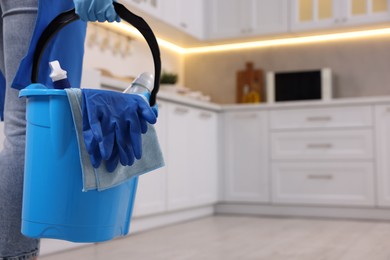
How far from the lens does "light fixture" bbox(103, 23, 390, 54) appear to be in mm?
4305

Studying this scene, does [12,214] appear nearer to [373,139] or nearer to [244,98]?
[373,139]

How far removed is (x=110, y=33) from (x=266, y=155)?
1.50m

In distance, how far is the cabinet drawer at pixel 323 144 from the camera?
3.82m

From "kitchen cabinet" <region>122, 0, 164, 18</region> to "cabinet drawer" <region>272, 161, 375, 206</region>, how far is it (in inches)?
57.1

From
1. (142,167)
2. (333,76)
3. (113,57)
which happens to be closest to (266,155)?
(333,76)

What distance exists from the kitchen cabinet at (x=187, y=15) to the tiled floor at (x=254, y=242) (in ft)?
5.19

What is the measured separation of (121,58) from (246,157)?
1242 mm

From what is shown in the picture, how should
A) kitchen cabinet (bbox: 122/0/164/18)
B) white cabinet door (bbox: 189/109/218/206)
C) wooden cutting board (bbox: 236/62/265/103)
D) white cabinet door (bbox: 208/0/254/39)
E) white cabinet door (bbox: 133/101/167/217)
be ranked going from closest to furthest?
white cabinet door (bbox: 133/101/167/217) → kitchen cabinet (bbox: 122/0/164/18) → white cabinet door (bbox: 189/109/218/206) → white cabinet door (bbox: 208/0/254/39) → wooden cutting board (bbox: 236/62/265/103)

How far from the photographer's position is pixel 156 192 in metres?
3.30

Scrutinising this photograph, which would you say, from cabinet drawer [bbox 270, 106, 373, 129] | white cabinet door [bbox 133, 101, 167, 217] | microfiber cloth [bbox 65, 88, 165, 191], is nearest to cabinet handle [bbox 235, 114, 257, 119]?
cabinet drawer [bbox 270, 106, 373, 129]

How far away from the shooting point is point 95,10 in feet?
3.65

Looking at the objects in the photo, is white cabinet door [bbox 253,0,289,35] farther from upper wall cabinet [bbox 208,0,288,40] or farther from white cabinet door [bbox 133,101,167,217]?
white cabinet door [bbox 133,101,167,217]

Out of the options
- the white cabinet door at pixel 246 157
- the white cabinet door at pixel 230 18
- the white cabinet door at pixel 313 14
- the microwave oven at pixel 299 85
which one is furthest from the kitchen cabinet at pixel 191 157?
the white cabinet door at pixel 313 14

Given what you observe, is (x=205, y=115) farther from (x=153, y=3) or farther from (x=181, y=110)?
(x=153, y=3)
